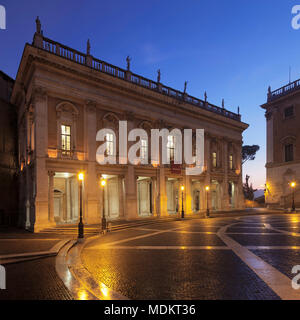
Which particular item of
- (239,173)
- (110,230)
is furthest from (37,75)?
(239,173)

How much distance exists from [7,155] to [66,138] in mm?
9571

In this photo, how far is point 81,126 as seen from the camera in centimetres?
2242

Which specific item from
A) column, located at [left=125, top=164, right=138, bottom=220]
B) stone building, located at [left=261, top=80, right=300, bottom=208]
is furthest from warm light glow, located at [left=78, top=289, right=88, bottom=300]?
stone building, located at [left=261, top=80, right=300, bottom=208]

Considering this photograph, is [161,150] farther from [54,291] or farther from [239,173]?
[54,291]

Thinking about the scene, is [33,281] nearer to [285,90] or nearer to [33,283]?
→ [33,283]

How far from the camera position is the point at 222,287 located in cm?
692

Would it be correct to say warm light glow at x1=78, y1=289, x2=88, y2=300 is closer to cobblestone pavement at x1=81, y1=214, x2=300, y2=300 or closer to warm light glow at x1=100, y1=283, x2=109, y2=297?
warm light glow at x1=100, y1=283, x2=109, y2=297

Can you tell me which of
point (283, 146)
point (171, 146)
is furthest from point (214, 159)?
point (283, 146)

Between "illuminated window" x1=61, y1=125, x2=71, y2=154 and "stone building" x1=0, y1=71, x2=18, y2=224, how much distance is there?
932 centimetres

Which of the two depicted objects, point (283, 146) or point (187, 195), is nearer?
point (187, 195)

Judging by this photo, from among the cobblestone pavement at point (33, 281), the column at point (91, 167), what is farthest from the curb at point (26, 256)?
the column at point (91, 167)

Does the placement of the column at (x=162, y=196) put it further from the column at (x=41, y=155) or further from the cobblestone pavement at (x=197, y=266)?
the cobblestone pavement at (x=197, y=266)

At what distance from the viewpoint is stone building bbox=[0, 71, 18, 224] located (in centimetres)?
2622

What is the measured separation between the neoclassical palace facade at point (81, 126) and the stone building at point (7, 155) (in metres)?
1.40
